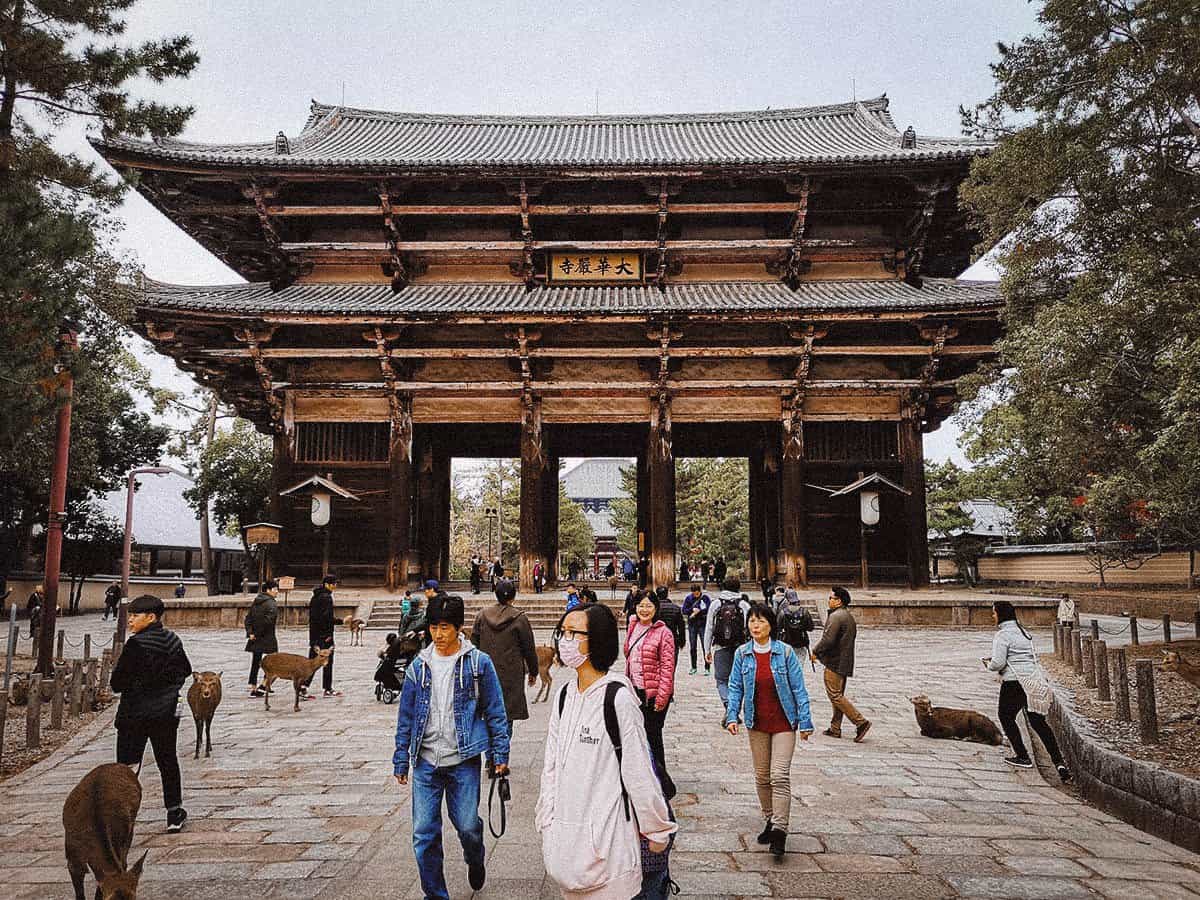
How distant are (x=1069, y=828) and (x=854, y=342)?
48.4ft

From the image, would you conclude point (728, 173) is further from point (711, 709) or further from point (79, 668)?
point (79, 668)

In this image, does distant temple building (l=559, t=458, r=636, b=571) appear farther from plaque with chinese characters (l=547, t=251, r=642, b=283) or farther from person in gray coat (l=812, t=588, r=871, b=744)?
person in gray coat (l=812, t=588, r=871, b=744)

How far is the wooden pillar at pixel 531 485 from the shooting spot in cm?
1888

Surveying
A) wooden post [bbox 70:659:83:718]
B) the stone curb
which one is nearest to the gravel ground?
the stone curb

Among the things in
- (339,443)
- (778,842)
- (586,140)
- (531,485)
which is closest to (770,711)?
(778,842)

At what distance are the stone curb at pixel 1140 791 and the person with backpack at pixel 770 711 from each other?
2799 millimetres

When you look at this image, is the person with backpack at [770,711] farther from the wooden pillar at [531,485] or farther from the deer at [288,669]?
the wooden pillar at [531,485]

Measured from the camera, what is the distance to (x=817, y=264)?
20188 mm

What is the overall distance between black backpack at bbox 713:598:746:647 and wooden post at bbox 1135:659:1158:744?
3.54m

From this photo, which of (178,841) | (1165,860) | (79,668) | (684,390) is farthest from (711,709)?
(684,390)

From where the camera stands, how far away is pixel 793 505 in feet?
60.6

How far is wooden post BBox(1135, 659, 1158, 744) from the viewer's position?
22.6ft

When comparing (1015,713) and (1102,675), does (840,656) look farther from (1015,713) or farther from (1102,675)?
(1102,675)

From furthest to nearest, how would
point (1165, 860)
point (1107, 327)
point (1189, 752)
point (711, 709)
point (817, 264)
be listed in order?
point (817, 264), point (711, 709), point (1107, 327), point (1189, 752), point (1165, 860)
